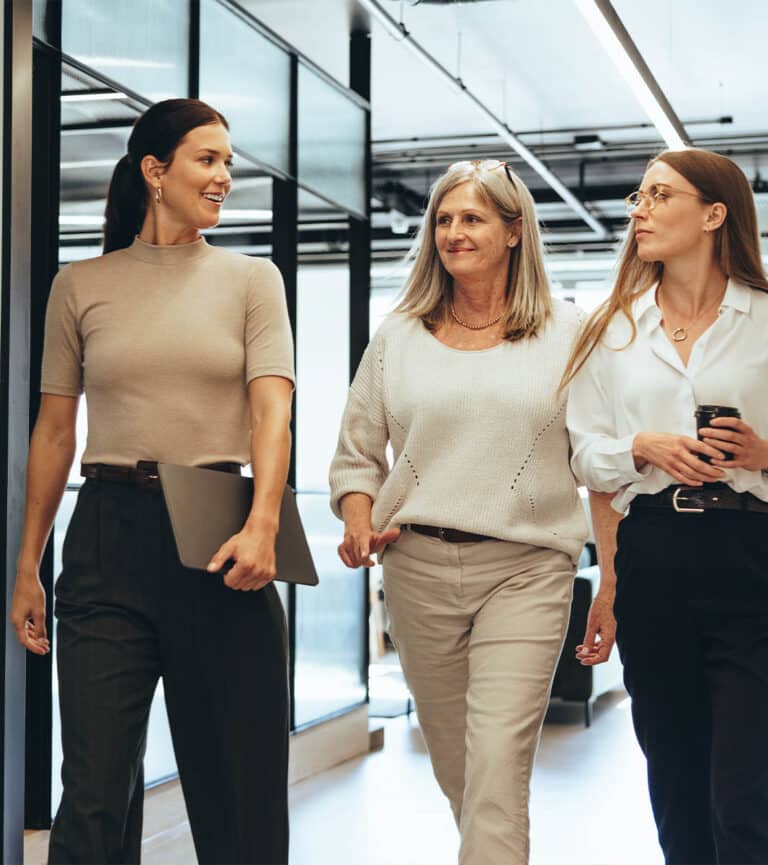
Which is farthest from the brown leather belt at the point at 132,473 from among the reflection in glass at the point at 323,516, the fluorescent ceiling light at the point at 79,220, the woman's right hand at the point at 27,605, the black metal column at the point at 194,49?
the reflection in glass at the point at 323,516

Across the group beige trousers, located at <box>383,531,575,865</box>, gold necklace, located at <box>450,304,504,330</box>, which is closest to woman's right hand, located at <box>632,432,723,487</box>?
beige trousers, located at <box>383,531,575,865</box>

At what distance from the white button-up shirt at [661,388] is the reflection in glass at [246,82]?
2484 millimetres

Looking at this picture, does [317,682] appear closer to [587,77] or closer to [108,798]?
[108,798]

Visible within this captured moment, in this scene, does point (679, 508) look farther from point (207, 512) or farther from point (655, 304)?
point (207, 512)

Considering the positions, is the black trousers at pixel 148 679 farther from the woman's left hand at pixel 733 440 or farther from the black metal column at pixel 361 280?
the black metal column at pixel 361 280

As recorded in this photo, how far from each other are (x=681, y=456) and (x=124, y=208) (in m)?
1.11

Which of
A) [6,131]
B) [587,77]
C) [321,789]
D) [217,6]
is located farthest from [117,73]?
[587,77]

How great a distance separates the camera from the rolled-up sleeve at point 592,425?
2.56 m

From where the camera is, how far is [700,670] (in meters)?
2.51

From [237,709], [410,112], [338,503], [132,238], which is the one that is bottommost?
[237,709]

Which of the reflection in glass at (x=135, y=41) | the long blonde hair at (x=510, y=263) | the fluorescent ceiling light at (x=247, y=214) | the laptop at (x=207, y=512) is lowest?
the laptop at (x=207, y=512)

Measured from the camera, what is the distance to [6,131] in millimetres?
2750

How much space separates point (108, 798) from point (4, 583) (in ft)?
2.23

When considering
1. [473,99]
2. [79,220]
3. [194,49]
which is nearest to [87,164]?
[79,220]
